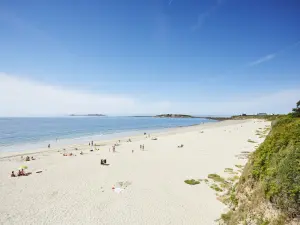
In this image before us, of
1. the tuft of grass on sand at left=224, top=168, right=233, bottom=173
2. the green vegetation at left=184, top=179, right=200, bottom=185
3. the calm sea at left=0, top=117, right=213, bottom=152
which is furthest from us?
the calm sea at left=0, top=117, right=213, bottom=152

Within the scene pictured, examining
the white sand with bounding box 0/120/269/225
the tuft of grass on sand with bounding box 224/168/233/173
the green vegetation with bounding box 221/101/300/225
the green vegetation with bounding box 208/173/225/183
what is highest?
the green vegetation with bounding box 221/101/300/225

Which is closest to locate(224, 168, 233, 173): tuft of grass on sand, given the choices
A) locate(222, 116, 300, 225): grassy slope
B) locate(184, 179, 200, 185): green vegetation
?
A: locate(184, 179, 200, 185): green vegetation

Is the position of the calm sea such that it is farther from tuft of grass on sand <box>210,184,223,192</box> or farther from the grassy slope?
the grassy slope

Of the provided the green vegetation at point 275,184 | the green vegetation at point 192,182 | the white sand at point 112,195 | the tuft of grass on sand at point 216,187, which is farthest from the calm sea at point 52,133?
the green vegetation at point 275,184

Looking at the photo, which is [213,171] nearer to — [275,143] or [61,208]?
[275,143]

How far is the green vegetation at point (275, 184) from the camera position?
6.03 meters

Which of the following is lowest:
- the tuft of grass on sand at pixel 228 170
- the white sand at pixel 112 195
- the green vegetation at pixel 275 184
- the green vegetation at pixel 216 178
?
the white sand at pixel 112 195

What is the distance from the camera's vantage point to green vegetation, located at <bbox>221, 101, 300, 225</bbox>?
603cm

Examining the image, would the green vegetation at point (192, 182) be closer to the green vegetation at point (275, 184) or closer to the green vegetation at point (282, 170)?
the green vegetation at point (275, 184)

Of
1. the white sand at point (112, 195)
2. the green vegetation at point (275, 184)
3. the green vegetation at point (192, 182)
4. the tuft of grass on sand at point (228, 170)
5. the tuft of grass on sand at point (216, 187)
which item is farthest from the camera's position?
the tuft of grass on sand at point (228, 170)

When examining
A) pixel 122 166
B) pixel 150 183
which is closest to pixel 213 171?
pixel 150 183

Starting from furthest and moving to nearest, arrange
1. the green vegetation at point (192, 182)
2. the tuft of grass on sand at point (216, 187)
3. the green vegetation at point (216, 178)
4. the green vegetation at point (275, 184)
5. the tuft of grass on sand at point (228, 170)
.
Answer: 1. the tuft of grass on sand at point (228, 170)
2. the green vegetation at point (216, 178)
3. the green vegetation at point (192, 182)
4. the tuft of grass on sand at point (216, 187)
5. the green vegetation at point (275, 184)

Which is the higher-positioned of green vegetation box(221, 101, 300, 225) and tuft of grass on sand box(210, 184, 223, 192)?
green vegetation box(221, 101, 300, 225)

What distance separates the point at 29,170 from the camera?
20609 millimetres
